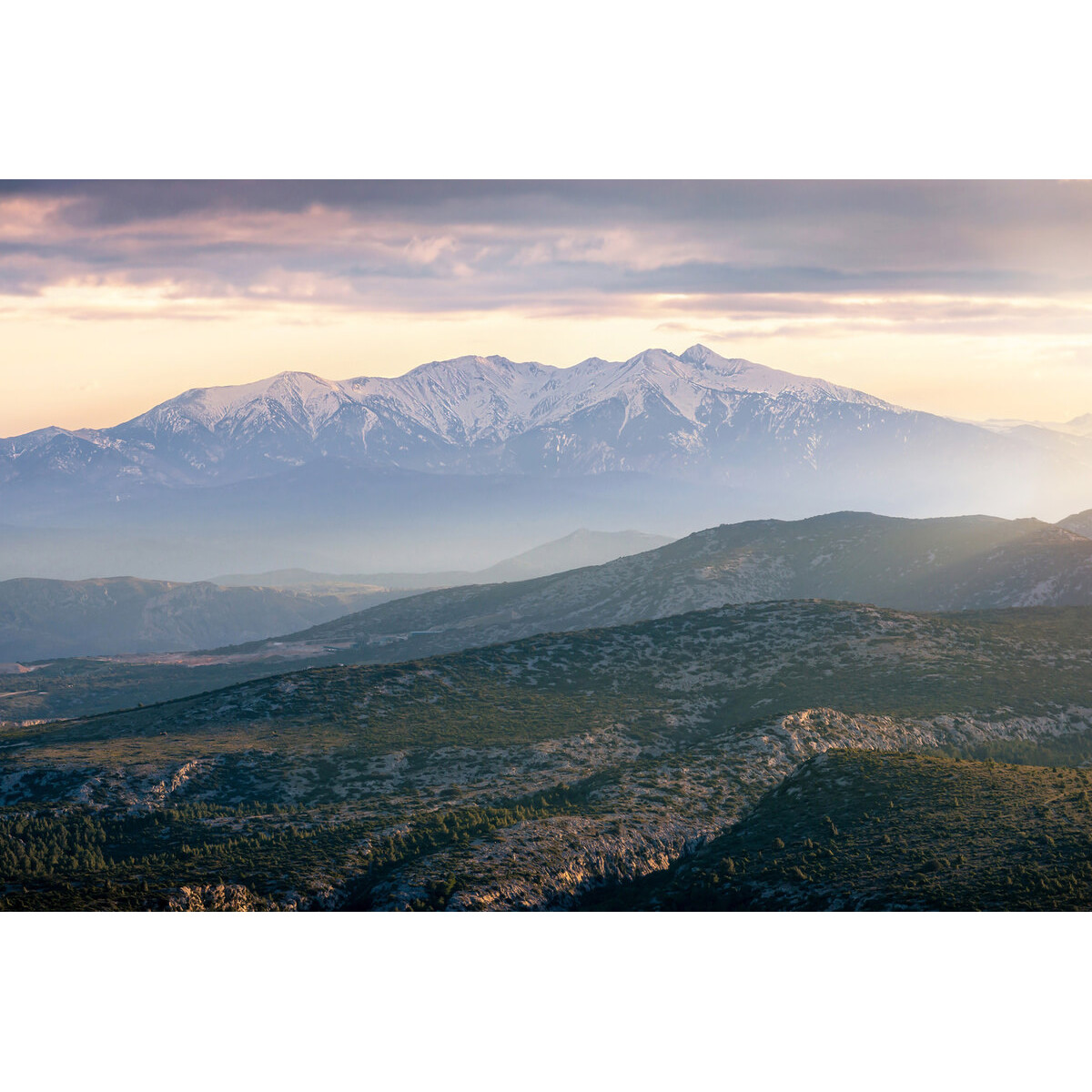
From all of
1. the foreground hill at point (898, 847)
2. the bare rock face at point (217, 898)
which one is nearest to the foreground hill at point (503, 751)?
the bare rock face at point (217, 898)

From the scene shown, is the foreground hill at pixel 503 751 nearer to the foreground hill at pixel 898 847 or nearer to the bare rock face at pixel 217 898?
the bare rock face at pixel 217 898

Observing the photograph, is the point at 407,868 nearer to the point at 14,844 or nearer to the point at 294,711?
the point at 14,844

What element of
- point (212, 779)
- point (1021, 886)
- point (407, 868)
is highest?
point (1021, 886)

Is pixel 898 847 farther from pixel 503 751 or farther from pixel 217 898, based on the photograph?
pixel 503 751

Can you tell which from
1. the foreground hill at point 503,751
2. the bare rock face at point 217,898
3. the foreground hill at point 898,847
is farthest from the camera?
the foreground hill at point 503,751


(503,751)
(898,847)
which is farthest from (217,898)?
(503,751)

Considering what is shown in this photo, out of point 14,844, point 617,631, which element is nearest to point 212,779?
point 14,844

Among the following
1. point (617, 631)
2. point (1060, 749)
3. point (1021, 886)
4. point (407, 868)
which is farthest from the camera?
point (617, 631)

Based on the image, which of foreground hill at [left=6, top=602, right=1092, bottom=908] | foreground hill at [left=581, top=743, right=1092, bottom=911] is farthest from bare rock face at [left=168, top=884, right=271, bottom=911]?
foreground hill at [left=581, top=743, right=1092, bottom=911]

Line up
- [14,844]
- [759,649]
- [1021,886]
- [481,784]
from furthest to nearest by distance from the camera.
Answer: [759,649] → [481,784] → [14,844] → [1021,886]
